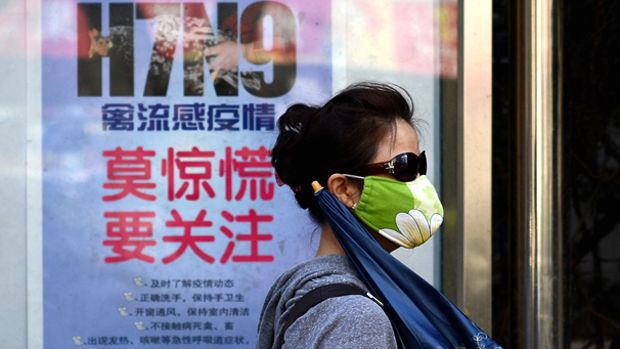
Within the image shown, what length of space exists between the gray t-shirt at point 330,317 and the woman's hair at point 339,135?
6.0 inches

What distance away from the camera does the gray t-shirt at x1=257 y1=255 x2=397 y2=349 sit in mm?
1770

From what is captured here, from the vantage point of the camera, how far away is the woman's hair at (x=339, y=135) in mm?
2016

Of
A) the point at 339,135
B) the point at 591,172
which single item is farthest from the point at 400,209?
the point at 591,172

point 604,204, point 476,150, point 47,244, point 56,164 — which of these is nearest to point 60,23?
point 56,164

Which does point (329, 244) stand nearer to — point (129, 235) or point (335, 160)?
point (335, 160)

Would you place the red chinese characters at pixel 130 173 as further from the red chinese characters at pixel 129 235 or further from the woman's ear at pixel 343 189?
the woman's ear at pixel 343 189

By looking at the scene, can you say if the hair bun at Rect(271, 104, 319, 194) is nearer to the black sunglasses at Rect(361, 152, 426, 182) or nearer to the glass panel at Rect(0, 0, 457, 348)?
the black sunglasses at Rect(361, 152, 426, 182)

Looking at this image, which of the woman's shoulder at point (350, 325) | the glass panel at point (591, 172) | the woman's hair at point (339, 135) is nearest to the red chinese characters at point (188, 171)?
the woman's hair at point (339, 135)

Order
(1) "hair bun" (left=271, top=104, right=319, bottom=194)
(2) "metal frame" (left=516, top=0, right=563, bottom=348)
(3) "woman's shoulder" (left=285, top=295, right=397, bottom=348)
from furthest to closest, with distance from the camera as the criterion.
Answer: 1. (2) "metal frame" (left=516, top=0, right=563, bottom=348)
2. (1) "hair bun" (left=271, top=104, right=319, bottom=194)
3. (3) "woman's shoulder" (left=285, top=295, right=397, bottom=348)

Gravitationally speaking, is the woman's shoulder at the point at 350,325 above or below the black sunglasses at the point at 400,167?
below

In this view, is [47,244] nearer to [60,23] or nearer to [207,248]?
[207,248]

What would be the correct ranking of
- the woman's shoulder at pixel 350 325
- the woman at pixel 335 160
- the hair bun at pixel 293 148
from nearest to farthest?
the woman's shoulder at pixel 350 325, the woman at pixel 335 160, the hair bun at pixel 293 148

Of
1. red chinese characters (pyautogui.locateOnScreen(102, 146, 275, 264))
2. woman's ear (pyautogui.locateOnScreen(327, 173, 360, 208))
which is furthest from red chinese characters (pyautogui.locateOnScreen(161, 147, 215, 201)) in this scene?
woman's ear (pyautogui.locateOnScreen(327, 173, 360, 208))

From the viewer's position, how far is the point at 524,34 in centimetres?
354
